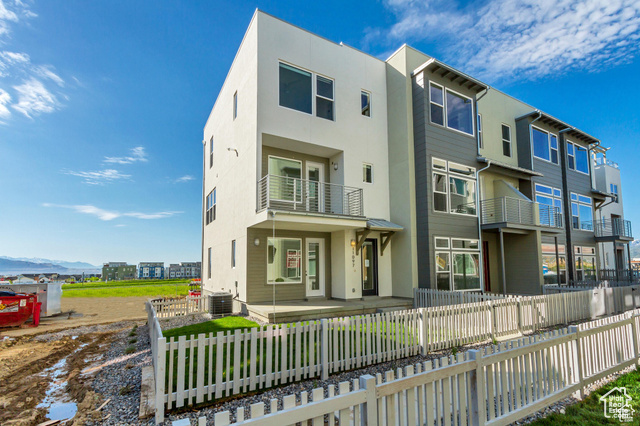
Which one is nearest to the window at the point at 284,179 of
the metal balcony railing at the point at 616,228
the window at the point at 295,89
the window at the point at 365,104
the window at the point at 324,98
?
the window at the point at 295,89

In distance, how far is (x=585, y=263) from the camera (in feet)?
64.5

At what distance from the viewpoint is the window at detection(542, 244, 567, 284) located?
647 inches

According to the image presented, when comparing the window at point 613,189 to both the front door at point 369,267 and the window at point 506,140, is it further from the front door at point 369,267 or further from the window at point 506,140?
the front door at point 369,267

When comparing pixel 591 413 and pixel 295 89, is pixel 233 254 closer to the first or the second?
pixel 295 89

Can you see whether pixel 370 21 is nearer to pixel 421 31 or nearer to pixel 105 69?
pixel 421 31

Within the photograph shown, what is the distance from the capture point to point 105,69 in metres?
16.0

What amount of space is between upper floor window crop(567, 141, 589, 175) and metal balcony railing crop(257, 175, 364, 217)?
17.2 m

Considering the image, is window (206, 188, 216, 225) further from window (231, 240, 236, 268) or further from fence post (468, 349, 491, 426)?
fence post (468, 349, 491, 426)

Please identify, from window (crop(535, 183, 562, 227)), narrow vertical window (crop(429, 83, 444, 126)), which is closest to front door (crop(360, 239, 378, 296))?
narrow vertical window (crop(429, 83, 444, 126))

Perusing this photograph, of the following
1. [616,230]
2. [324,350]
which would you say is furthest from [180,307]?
[616,230]

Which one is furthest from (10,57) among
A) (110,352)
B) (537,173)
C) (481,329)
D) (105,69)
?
(537,173)

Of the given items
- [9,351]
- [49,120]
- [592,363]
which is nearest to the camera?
[592,363]

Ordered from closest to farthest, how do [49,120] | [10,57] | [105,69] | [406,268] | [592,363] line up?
[592,363] < [406,268] < [10,57] < [105,69] < [49,120]

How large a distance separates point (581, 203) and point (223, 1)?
24.8 metres
